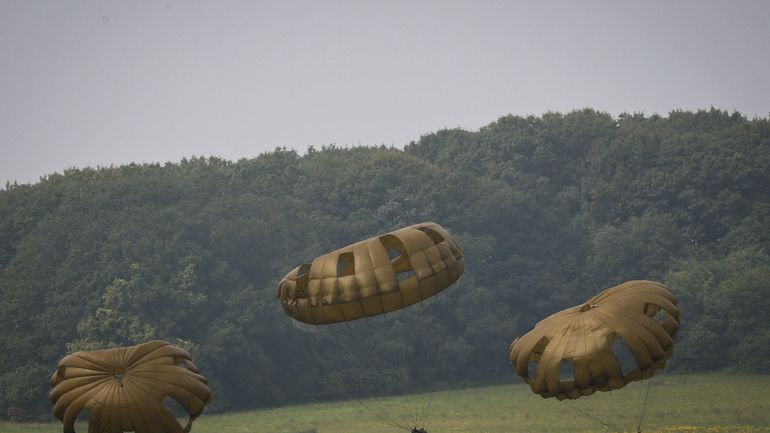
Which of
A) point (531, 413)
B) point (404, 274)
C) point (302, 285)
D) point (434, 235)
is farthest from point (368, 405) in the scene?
point (404, 274)

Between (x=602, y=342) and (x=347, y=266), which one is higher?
(x=347, y=266)

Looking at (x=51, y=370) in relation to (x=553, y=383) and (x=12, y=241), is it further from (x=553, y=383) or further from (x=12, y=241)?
(x=553, y=383)

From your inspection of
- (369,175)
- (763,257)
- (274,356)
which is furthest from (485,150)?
(274,356)

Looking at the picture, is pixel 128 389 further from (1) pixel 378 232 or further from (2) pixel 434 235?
(1) pixel 378 232

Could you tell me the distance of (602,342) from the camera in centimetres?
3291

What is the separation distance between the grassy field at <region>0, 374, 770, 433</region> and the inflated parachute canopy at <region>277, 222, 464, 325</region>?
1766 centimetres

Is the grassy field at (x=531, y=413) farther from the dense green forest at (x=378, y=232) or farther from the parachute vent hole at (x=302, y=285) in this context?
the parachute vent hole at (x=302, y=285)

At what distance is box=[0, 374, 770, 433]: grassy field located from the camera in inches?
2141

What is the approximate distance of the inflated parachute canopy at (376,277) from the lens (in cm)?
3431

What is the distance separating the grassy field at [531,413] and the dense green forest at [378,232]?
11.9ft

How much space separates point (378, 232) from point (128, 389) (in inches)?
2114

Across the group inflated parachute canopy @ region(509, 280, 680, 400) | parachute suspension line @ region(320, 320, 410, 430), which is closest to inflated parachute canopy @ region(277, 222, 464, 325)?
inflated parachute canopy @ region(509, 280, 680, 400)

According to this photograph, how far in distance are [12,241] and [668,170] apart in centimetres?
4345

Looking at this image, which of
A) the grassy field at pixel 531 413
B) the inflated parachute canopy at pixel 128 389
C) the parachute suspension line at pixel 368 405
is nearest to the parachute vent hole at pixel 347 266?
the inflated parachute canopy at pixel 128 389
